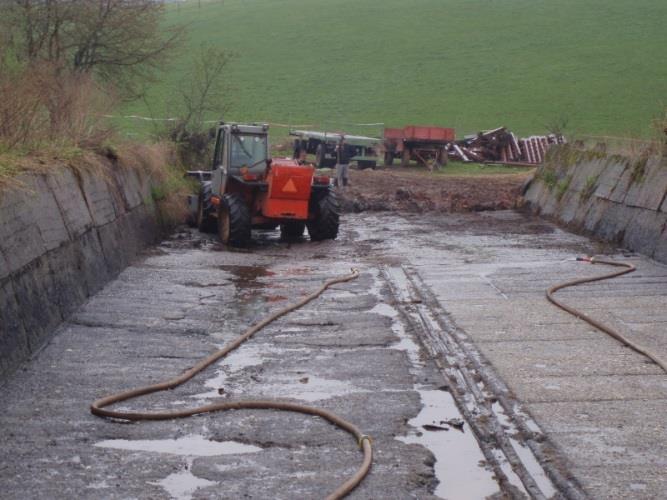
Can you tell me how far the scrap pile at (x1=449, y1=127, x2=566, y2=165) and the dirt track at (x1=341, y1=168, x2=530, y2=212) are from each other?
691 cm

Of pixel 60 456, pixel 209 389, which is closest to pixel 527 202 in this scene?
pixel 209 389

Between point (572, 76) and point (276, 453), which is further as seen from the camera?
point (572, 76)

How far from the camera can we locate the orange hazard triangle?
21438 millimetres

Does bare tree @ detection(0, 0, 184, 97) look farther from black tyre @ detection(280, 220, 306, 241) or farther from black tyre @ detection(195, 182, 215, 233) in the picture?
black tyre @ detection(280, 220, 306, 241)

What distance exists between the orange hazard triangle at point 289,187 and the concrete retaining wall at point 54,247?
349cm

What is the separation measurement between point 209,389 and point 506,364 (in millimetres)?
2845

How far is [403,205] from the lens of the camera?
30.6 metres

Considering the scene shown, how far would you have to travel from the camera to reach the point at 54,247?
12727 millimetres

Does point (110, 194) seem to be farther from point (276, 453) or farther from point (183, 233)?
point (276, 453)

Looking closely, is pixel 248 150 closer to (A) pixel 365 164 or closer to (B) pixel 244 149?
(B) pixel 244 149

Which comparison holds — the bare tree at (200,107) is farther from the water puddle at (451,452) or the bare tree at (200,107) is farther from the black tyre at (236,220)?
the water puddle at (451,452)

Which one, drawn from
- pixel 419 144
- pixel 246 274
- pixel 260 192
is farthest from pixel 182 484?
pixel 419 144

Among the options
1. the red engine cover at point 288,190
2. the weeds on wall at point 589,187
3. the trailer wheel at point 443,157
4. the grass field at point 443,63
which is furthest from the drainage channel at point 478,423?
the trailer wheel at point 443,157

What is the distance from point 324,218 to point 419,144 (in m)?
20.2
